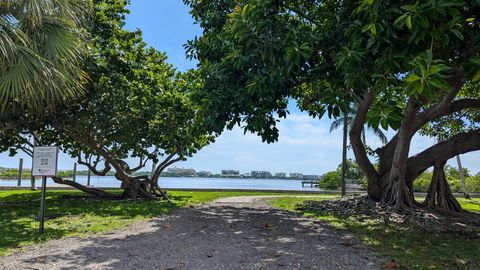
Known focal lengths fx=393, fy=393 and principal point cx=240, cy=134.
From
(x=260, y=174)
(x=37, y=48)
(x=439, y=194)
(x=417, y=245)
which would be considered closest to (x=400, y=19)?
(x=417, y=245)

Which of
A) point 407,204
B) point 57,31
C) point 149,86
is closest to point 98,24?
point 149,86

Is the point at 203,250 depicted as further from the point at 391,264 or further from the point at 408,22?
the point at 408,22

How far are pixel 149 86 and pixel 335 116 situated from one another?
27.2ft

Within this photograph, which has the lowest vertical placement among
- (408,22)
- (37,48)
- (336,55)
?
(408,22)

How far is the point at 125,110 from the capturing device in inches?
492

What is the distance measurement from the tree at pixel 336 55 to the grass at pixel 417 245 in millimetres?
2207

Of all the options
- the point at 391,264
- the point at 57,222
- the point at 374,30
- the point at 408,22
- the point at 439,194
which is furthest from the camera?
the point at 439,194

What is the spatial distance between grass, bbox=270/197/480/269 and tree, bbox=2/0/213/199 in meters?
4.17

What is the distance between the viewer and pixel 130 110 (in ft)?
41.4

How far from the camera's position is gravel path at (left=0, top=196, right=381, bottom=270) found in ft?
16.5

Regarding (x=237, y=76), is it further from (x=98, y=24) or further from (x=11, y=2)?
(x=98, y=24)

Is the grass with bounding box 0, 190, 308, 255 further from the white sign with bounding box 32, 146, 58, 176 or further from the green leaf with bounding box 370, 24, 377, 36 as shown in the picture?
the green leaf with bounding box 370, 24, 377, 36

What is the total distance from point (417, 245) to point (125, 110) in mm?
9223

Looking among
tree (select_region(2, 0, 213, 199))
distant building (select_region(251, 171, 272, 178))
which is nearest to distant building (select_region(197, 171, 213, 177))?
distant building (select_region(251, 171, 272, 178))
